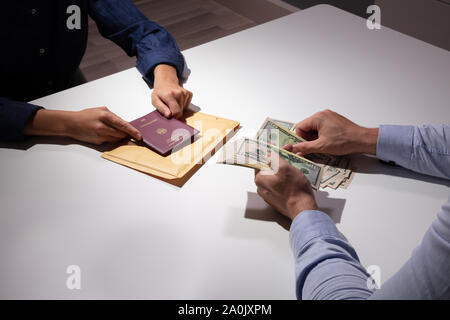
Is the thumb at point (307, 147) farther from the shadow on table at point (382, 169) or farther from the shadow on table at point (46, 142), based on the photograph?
the shadow on table at point (46, 142)

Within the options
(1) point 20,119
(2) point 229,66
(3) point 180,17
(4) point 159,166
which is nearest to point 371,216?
(4) point 159,166

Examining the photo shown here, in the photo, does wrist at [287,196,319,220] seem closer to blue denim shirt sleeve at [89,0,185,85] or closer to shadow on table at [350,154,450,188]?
shadow on table at [350,154,450,188]

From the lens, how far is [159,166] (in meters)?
1.06

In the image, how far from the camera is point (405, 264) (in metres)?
0.64

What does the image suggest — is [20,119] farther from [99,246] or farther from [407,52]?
[407,52]

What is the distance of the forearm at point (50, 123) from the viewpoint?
3.75 ft

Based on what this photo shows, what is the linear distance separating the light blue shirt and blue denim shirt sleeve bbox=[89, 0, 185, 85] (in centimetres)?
85

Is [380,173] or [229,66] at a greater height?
[229,66]

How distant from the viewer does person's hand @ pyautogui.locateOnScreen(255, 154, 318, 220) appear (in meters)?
0.92

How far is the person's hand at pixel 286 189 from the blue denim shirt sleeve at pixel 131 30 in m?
0.71

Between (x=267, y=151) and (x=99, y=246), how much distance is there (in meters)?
0.48

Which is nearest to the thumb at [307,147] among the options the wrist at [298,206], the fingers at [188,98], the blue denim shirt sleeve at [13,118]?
the wrist at [298,206]

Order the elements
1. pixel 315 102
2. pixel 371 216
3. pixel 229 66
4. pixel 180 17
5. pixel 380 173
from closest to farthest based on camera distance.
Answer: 1. pixel 371 216
2. pixel 380 173
3. pixel 315 102
4. pixel 229 66
5. pixel 180 17

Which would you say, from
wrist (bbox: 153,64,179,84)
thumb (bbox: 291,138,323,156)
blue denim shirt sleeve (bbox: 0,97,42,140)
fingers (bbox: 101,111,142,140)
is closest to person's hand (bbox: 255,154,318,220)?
thumb (bbox: 291,138,323,156)
